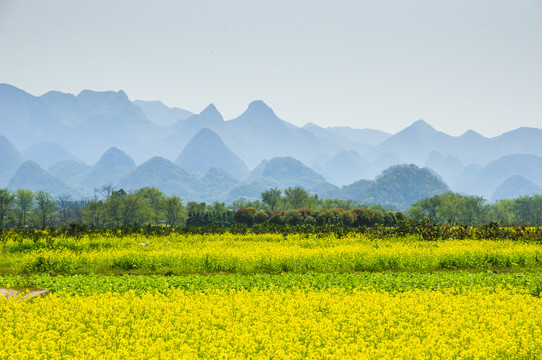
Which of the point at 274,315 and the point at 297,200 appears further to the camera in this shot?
the point at 297,200

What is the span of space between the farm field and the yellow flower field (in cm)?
3

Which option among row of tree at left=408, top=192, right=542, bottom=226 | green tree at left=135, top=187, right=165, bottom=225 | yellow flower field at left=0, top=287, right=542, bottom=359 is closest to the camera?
yellow flower field at left=0, top=287, right=542, bottom=359

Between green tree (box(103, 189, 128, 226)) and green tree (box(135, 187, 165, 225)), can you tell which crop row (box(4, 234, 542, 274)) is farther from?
green tree (box(135, 187, 165, 225))

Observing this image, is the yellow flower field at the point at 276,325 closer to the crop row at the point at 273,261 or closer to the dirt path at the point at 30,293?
the dirt path at the point at 30,293

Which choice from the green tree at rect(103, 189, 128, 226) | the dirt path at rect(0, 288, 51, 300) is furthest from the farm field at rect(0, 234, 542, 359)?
the green tree at rect(103, 189, 128, 226)

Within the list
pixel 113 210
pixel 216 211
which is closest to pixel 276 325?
pixel 216 211

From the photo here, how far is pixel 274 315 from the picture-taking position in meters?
10.2

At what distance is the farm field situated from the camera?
8.17 m

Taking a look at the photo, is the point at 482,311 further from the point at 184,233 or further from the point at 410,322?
the point at 184,233

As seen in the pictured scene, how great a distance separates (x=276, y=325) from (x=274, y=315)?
2.46ft

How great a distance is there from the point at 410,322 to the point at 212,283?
7066 mm

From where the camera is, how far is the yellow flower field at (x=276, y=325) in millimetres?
8039

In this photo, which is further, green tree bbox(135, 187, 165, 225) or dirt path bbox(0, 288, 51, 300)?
green tree bbox(135, 187, 165, 225)

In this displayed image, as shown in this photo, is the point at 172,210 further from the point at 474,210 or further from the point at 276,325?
A: the point at 276,325
